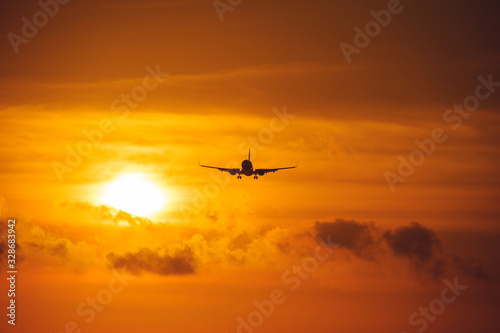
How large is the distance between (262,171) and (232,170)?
31.6 feet

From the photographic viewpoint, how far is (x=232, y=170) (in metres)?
141

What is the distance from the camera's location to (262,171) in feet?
456
